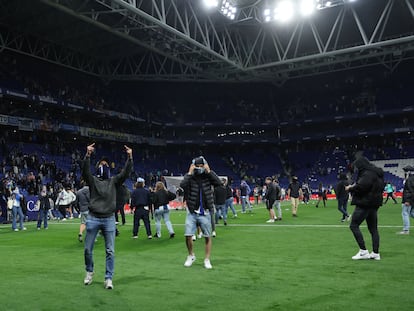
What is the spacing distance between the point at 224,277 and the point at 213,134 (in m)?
50.9

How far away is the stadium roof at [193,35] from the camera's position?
101 ft

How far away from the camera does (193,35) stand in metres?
38.1

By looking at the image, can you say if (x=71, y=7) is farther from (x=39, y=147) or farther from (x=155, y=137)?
(x=155, y=137)

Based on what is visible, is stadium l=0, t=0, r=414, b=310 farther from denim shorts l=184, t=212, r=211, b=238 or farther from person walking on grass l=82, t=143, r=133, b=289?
denim shorts l=184, t=212, r=211, b=238

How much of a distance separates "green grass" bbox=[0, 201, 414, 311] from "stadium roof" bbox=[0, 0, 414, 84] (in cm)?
1806

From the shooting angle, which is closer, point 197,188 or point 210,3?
point 197,188

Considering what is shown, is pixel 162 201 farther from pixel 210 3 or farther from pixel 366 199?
pixel 210 3

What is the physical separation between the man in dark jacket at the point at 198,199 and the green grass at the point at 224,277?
27.2 inches

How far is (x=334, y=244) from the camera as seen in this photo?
11484 millimetres

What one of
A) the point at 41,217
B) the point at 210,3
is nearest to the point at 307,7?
the point at 210,3

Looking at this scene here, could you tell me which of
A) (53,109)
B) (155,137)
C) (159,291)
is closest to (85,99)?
(53,109)

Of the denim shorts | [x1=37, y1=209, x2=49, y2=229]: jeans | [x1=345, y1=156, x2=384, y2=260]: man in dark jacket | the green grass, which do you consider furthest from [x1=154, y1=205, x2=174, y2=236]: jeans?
[x1=37, y1=209, x2=49, y2=229]: jeans

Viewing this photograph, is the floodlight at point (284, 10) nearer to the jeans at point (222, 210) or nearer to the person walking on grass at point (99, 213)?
the jeans at point (222, 210)

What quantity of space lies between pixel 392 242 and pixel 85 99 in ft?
133
